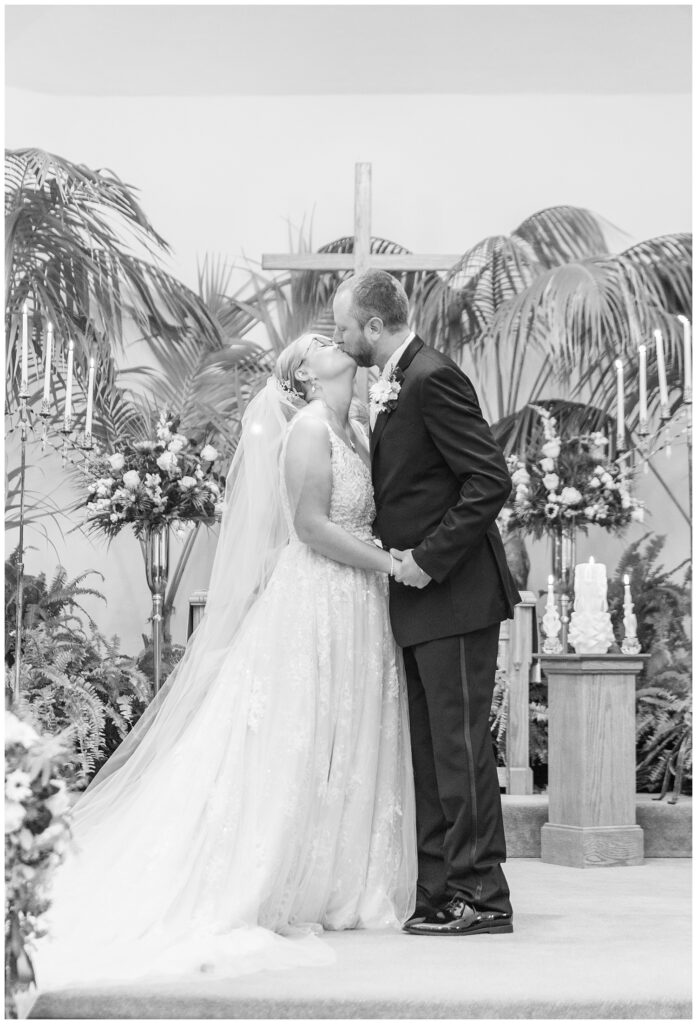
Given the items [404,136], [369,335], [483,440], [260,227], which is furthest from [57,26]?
[483,440]

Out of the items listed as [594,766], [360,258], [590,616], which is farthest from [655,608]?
[360,258]

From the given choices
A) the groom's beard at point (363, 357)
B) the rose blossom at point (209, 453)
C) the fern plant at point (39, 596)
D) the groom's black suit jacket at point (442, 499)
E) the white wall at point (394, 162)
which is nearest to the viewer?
the groom's black suit jacket at point (442, 499)

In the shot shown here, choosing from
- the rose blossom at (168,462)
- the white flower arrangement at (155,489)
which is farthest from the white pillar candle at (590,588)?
the rose blossom at (168,462)

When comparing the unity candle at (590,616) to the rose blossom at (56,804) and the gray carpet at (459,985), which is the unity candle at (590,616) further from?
the rose blossom at (56,804)

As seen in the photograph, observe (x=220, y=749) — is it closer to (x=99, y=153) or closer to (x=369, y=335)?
(x=369, y=335)

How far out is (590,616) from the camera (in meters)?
5.01

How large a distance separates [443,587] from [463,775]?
0.56 metres

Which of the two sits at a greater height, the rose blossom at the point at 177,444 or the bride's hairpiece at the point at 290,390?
the rose blossom at the point at 177,444

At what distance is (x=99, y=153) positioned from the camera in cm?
753

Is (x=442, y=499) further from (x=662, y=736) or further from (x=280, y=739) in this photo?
(x=662, y=736)

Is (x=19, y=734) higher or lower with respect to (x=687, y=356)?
lower

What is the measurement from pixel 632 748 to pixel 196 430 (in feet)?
10.4

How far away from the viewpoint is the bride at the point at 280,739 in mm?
3350

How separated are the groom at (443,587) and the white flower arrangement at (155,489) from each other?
191 centimetres
